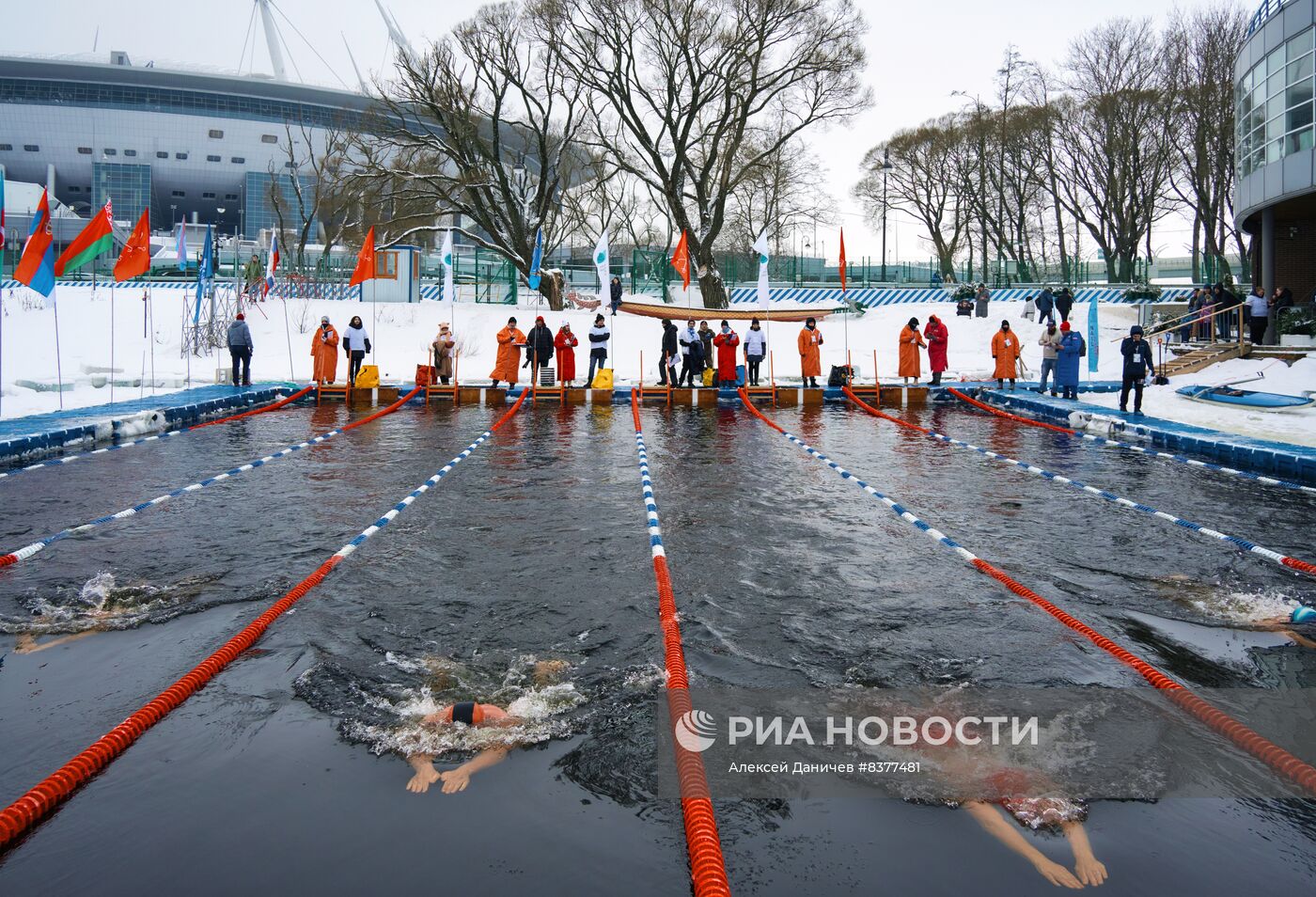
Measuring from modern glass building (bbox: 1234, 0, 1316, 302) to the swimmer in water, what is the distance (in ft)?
73.1

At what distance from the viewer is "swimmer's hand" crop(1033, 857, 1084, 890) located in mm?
3164

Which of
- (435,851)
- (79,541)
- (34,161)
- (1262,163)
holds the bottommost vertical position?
(435,851)

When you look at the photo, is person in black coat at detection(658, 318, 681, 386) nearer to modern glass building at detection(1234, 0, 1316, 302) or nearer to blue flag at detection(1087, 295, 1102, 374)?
blue flag at detection(1087, 295, 1102, 374)

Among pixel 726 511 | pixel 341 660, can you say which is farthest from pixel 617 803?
pixel 726 511

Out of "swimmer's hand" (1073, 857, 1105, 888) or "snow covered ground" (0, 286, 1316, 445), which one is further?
"snow covered ground" (0, 286, 1316, 445)

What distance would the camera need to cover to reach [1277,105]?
2170cm

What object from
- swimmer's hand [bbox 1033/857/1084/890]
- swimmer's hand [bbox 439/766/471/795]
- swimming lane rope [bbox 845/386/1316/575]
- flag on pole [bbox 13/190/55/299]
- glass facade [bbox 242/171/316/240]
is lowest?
swimmer's hand [bbox 1033/857/1084/890]

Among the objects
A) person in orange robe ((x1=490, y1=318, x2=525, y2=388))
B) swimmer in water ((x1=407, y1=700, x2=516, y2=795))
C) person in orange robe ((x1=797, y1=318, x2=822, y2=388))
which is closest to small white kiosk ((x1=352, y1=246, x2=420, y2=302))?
person in orange robe ((x1=490, y1=318, x2=525, y2=388))

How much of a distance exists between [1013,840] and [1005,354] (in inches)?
747

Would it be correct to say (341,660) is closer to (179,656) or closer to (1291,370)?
(179,656)

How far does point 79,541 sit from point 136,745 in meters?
4.23

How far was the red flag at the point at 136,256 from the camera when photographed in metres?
17.4

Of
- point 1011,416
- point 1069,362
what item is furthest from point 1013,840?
point 1069,362

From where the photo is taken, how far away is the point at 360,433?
49.7 ft
